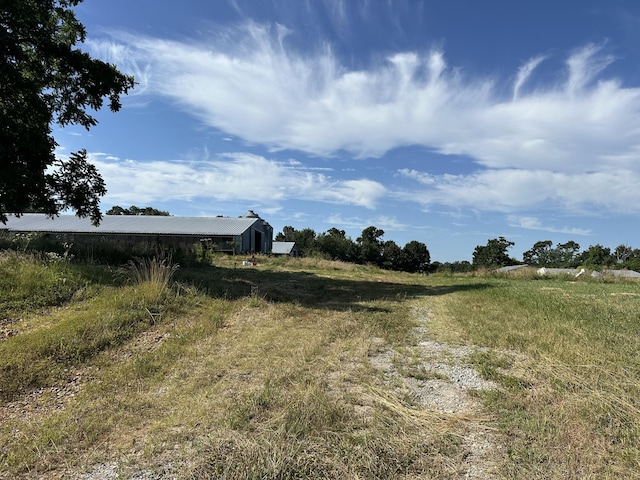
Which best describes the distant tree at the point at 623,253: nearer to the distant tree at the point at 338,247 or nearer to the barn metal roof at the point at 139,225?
the distant tree at the point at 338,247

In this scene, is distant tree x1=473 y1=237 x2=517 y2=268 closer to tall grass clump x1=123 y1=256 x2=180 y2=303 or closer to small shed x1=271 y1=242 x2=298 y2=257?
small shed x1=271 y1=242 x2=298 y2=257

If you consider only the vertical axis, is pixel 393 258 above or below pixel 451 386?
above

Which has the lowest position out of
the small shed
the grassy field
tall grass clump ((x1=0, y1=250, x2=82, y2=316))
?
the grassy field

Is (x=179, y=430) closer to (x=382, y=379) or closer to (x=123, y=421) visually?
(x=123, y=421)

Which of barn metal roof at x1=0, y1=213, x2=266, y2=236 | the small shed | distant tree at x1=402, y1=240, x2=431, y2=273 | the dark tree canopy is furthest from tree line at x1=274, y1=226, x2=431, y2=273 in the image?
the dark tree canopy

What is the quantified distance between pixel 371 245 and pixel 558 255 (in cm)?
5174

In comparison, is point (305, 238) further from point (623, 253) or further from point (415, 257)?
point (623, 253)

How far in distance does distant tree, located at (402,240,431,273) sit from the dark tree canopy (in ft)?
223

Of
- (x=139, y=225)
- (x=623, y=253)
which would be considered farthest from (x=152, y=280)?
(x=623, y=253)

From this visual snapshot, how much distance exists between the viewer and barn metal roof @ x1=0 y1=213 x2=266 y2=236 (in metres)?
36.5

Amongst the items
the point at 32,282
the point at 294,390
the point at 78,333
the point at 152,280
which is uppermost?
the point at 152,280

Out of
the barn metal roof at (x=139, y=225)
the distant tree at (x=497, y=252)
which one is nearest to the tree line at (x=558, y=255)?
the distant tree at (x=497, y=252)

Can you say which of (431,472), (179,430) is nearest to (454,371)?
(431,472)

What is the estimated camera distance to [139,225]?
39375mm
